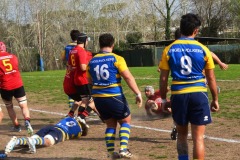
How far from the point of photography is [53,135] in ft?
25.8

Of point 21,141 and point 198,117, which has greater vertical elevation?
point 198,117

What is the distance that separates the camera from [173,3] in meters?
64.9

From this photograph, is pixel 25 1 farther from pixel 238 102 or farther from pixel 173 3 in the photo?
pixel 238 102

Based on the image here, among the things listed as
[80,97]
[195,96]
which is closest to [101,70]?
[195,96]

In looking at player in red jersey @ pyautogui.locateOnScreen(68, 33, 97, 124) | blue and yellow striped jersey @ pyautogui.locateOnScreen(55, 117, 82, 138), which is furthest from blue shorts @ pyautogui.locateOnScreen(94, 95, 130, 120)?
player in red jersey @ pyautogui.locateOnScreen(68, 33, 97, 124)

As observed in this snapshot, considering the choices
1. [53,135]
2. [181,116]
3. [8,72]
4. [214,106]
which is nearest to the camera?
[181,116]

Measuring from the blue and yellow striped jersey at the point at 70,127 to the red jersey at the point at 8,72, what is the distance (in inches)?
59.8

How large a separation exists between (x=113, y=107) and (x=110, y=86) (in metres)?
0.31

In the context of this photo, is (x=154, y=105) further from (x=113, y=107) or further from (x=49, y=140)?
(x=113, y=107)

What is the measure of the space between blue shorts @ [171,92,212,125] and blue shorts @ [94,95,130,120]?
4.24ft

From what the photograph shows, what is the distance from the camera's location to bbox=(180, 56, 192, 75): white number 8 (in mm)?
5375

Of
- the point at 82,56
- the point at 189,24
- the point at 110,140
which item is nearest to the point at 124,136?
the point at 110,140

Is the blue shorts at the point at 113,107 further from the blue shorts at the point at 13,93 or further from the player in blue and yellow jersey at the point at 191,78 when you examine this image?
the blue shorts at the point at 13,93

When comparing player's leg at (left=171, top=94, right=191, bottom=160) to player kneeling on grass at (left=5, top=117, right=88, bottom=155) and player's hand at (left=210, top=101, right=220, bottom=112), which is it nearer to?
player's hand at (left=210, top=101, right=220, bottom=112)
